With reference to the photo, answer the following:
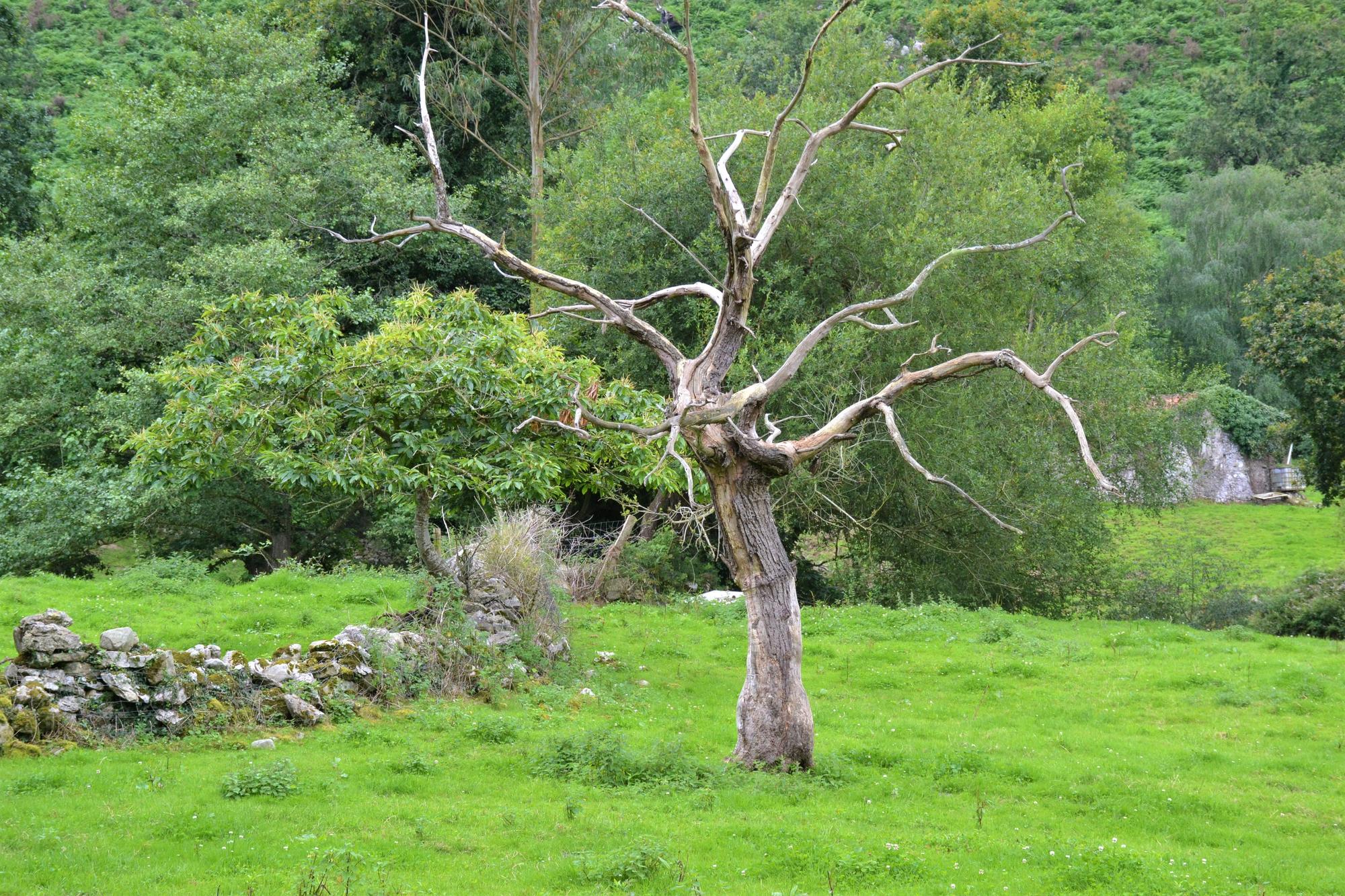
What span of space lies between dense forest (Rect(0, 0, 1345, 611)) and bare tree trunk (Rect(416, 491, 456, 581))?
0.35 meters

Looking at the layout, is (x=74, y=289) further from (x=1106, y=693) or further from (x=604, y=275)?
(x=1106, y=693)

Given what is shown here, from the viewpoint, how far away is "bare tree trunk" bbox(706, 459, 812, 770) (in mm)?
10156

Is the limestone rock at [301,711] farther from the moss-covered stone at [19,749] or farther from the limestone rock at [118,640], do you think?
the moss-covered stone at [19,749]

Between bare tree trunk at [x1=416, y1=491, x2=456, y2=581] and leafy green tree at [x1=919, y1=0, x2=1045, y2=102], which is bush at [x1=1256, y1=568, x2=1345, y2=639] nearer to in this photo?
bare tree trunk at [x1=416, y1=491, x2=456, y2=581]

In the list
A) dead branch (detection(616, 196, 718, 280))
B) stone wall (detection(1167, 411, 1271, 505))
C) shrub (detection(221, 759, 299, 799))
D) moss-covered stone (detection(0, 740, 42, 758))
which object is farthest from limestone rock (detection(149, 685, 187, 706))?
stone wall (detection(1167, 411, 1271, 505))

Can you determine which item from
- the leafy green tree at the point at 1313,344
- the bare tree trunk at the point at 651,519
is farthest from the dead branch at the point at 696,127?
the leafy green tree at the point at 1313,344

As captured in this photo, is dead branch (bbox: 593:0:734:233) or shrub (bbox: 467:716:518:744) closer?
dead branch (bbox: 593:0:734:233)

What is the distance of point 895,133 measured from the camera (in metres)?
10.9

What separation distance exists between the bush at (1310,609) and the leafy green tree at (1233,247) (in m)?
23.1

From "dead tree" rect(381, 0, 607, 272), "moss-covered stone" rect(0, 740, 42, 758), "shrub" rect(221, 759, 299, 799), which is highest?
"dead tree" rect(381, 0, 607, 272)

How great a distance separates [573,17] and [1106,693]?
26.7 meters

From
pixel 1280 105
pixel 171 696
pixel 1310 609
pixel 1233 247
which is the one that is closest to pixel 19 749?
pixel 171 696

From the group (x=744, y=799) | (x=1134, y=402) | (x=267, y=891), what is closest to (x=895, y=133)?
(x=744, y=799)

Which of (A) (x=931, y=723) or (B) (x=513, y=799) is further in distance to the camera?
(A) (x=931, y=723)
